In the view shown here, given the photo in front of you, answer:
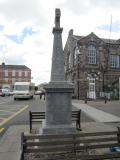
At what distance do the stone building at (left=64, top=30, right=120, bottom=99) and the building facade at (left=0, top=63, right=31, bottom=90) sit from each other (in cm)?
8671

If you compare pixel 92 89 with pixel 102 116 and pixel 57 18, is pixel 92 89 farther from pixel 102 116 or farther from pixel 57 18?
pixel 57 18

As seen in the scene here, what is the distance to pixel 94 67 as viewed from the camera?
2007 inches

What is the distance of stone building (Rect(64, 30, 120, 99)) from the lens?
50.1m

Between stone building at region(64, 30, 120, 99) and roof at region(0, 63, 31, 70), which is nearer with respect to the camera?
stone building at region(64, 30, 120, 99)

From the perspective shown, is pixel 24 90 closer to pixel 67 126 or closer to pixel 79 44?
pixel 79 44

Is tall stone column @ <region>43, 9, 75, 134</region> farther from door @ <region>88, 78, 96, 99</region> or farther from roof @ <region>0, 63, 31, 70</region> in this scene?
roof @ <region>0, 63, 31, 70</region>

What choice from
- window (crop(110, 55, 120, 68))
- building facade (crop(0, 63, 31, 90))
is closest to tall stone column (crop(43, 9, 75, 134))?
window (crop(110, 55, 120, 68))

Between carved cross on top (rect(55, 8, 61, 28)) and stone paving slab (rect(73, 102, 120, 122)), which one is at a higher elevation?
carved cross on top (rect(55, 8, 61, 28))

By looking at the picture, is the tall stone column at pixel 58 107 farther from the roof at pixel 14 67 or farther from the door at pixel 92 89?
the roof at pixel 14 67

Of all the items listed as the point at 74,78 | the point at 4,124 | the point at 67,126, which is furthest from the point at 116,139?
the point at 74,78

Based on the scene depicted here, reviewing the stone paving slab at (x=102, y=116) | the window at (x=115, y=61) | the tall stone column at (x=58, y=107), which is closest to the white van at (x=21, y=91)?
the window at (x=115, y=61)

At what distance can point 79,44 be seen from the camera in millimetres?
50688

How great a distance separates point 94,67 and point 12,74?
9084 centimetres

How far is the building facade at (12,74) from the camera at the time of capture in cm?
13656
